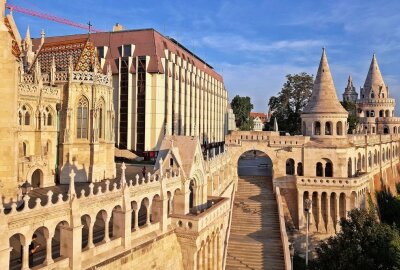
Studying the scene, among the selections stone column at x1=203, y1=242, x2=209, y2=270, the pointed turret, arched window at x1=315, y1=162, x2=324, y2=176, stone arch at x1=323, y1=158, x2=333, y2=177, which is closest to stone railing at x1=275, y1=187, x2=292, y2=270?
stone column at x1=203, y1=242, x2=209, y2=270

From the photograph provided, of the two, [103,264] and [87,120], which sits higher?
[87,120]

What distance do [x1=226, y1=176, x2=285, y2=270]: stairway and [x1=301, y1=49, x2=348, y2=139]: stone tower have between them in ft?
29.1

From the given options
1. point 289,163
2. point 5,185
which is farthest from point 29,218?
point 289,163

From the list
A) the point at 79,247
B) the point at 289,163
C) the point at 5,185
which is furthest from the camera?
the point at 289,163

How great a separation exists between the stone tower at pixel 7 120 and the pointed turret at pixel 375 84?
74.8 meters

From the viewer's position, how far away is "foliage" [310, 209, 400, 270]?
2347 cm

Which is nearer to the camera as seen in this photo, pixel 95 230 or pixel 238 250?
pixel 95 230

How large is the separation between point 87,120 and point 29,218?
18341 millimetres

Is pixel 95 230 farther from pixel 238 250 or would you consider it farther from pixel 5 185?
pixel 238 250

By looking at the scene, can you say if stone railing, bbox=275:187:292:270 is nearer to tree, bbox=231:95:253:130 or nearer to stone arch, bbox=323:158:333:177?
stone arch, bbox=323:158:333:177

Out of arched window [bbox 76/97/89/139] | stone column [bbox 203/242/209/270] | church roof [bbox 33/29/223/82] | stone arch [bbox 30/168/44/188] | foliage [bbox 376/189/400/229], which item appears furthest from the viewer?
foliage [bbox 376/189/400/229]

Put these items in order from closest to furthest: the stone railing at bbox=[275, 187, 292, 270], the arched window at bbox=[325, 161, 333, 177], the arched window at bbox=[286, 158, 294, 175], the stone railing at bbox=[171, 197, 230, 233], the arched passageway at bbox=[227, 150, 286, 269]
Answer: the stone railing at bbox=[171, 197, 230, 233] → the stone railing at bbox=[275, 187, 292, 270] → the arched passageway at bbox=[227, 150, 286, 269] → the arched window at bbox=[325, 161, 333, 177] → the arched window at bbox=[286, 158, 294, 175]

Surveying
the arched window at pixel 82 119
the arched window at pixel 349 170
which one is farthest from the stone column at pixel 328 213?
the arched window at pixel 82 119

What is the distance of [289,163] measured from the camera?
156 feet
